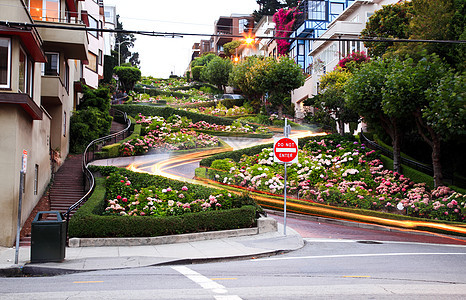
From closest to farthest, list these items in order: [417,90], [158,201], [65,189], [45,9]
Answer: [158,201]
[65,189]
[45,9]
[417,90]

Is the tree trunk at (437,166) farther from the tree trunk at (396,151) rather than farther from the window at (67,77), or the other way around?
the window at (67,77)

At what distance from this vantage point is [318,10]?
196 ft

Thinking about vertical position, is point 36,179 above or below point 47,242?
above

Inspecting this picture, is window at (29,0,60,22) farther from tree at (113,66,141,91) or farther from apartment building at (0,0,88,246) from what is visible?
tree at (113,66,141,91)

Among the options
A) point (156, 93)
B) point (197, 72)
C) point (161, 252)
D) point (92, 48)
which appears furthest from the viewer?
point (197, 72)

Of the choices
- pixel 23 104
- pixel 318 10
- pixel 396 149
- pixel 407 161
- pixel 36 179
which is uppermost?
pixel 318 10

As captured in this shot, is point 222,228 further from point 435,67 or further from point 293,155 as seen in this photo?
point 435,67

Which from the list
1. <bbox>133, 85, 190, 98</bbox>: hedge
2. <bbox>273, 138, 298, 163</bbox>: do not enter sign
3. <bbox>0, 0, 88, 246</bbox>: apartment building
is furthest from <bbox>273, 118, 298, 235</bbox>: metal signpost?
<bbox>133, 85, 190, 98</bbox>: hedge

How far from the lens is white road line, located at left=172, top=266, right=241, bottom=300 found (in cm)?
772

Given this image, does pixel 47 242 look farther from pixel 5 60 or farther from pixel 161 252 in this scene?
pixel 5 60

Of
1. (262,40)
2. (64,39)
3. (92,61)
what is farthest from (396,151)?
(262,40)

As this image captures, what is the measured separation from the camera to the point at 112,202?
16594 mm

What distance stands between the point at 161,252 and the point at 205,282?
14.4 ft

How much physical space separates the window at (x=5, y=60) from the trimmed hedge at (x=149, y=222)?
15.7 ft
